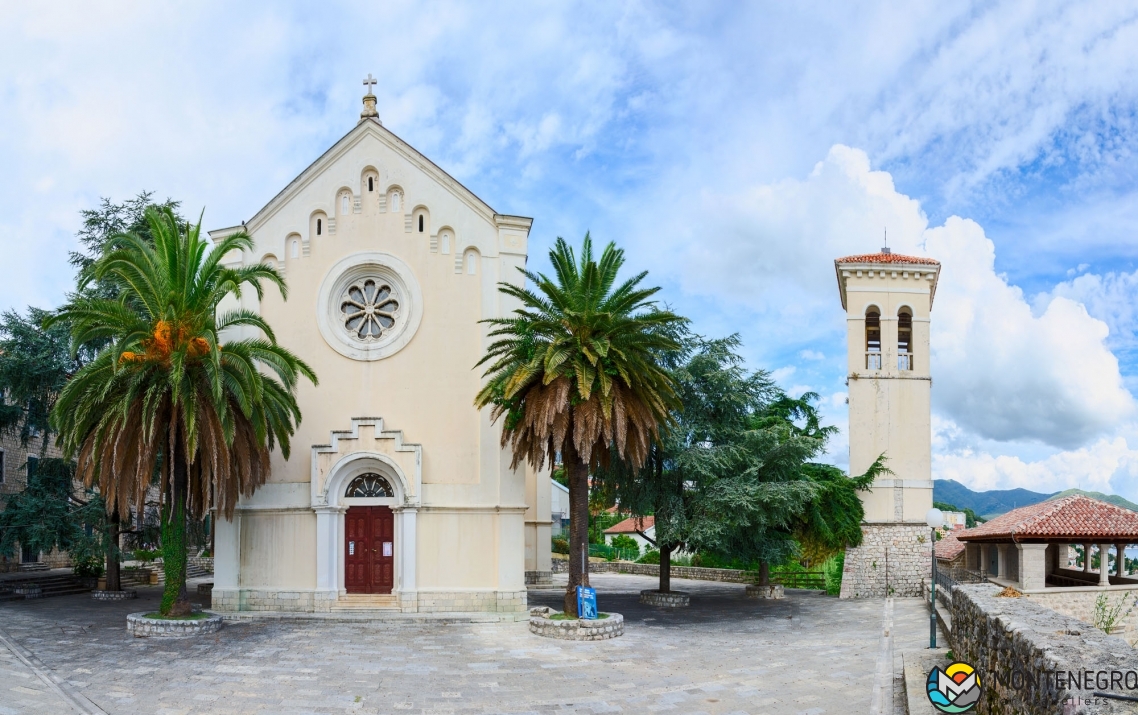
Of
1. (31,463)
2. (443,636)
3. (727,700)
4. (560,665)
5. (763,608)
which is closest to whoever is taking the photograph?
(727,700)

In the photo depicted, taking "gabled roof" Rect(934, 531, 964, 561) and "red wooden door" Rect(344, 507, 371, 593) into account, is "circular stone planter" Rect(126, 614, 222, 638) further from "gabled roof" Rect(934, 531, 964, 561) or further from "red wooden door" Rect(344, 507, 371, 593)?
"gabled roof" Rect(934, 531, 964, 561)

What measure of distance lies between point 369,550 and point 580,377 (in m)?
7.97

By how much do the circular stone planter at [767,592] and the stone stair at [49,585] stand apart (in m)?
22.8

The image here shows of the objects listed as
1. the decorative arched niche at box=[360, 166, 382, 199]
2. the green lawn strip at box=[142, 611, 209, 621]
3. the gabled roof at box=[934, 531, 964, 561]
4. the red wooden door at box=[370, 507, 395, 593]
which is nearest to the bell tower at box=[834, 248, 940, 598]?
the gabled roof at box=[934, 531, 964, 561]

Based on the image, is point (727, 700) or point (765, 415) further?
point (765, 415)

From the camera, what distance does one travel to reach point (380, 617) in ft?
72.9

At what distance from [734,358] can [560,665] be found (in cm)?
1391

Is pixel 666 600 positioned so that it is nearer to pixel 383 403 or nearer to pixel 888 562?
pixel 888 562

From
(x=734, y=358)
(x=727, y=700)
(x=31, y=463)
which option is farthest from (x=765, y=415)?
(x=31, y=463)

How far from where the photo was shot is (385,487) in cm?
2395

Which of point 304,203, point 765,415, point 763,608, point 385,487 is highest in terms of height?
point 304,203

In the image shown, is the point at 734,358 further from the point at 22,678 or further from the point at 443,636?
the point at 22,678

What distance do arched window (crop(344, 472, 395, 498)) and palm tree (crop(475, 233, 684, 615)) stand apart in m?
3.88

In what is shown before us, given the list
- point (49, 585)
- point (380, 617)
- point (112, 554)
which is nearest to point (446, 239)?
point (380, 617)
